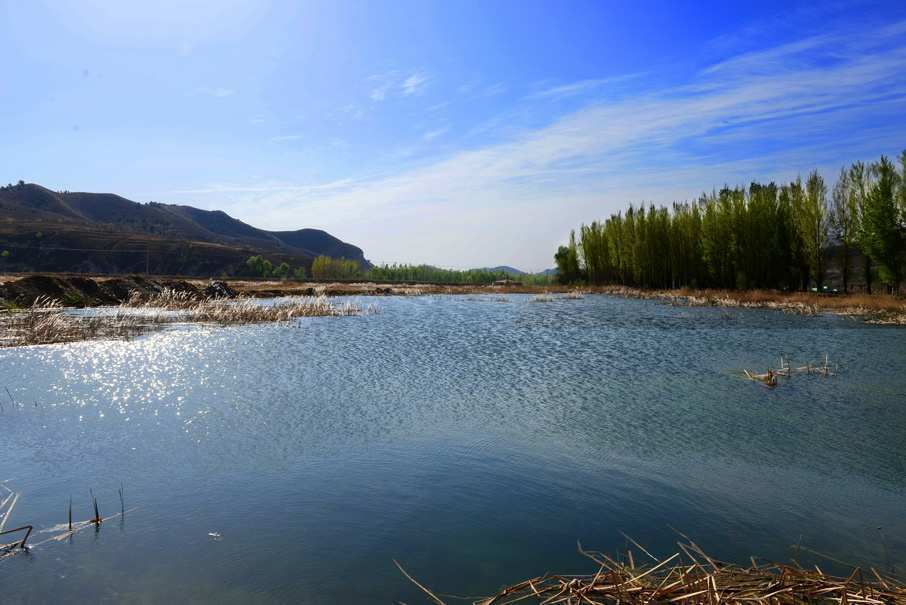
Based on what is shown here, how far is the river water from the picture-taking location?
6.39 metres

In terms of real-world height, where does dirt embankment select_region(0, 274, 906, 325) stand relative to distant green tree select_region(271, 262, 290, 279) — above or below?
below

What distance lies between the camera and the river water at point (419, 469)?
21.0 feet

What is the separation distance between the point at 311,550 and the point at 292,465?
11.1 feet

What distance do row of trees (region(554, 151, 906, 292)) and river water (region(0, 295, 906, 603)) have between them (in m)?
33.0

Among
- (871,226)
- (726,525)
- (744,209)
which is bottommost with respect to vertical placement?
(726,525)

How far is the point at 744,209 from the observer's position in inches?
2459

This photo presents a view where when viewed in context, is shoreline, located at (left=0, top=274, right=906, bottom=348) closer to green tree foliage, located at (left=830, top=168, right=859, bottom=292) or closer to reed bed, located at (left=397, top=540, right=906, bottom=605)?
green tree foliage, located at (left=830, top=168, right=859, bottom=292)

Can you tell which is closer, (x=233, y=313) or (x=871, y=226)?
(x=233, y=313)

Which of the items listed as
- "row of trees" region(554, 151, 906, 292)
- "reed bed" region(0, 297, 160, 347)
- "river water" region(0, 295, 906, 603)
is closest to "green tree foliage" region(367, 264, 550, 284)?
"row of trees" region(554, 151, 906, 292)

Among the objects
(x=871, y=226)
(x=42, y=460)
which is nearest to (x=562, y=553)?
(x=42, y=460)

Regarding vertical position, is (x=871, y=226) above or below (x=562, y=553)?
above

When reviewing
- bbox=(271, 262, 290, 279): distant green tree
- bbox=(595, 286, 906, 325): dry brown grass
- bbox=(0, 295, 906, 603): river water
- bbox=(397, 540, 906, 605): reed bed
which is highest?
bbox=(271, 262, 290, 279): distant green tree

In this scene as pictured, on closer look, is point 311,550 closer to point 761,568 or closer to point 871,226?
point 761,568

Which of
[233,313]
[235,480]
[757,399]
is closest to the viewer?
[235,480]
